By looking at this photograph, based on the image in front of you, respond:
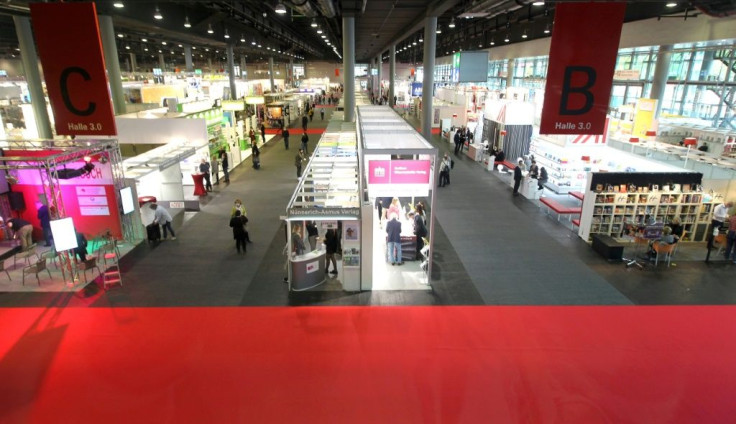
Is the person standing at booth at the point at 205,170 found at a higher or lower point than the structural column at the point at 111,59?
lower

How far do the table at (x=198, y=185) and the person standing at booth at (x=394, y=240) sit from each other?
25.8 feet

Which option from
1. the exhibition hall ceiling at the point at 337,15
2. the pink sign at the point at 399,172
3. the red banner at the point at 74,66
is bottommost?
the pink sign at the point at 399,172

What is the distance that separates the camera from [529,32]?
2430 cm

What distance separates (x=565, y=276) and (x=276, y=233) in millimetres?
6756

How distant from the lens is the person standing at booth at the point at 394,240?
855 cm

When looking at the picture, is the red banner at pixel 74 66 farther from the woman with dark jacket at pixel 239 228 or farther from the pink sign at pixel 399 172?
the pink sign at pixel 399 172

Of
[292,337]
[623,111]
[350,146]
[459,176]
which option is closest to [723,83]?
[623,111]

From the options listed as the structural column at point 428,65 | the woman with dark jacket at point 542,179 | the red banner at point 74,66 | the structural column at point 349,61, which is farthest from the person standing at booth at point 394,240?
the structural column at point 349,61

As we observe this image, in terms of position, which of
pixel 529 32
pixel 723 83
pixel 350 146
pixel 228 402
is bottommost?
pixel 228 402

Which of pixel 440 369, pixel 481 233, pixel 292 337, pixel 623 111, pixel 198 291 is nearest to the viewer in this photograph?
pixel 440 369

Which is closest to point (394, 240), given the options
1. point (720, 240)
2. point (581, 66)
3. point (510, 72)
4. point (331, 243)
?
point (331, 243)

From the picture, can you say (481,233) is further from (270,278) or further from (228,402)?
(228,402)

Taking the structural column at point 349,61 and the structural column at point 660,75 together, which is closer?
the structural column at point 349,61

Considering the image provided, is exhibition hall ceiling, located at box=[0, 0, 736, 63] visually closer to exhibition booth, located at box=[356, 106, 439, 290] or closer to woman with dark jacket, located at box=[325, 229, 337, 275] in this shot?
exhibition booth, located at box=[356, 106, 439, 290]
